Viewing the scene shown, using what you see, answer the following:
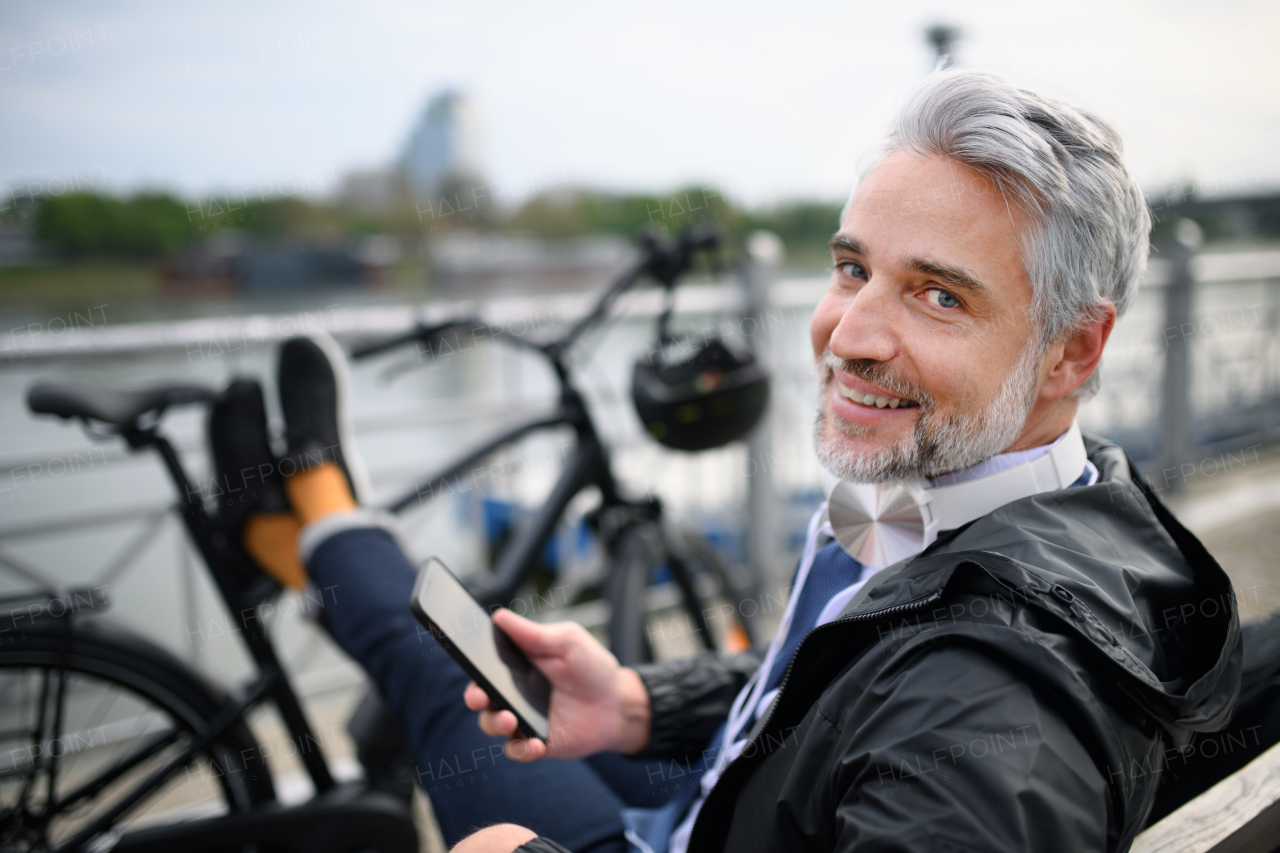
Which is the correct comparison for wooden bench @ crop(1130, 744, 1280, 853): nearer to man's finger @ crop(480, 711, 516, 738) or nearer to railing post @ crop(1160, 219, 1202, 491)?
man's finger @ crop(480, 711, 516, 738)

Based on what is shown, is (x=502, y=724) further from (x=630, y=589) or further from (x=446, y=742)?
(x=630, y=589)

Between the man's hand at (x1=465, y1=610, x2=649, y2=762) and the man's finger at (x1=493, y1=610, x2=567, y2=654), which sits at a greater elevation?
the man's finger at (x1=493, y1=610, x2=567, y2=654)

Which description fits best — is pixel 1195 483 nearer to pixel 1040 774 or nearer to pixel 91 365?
pixel 1040 774

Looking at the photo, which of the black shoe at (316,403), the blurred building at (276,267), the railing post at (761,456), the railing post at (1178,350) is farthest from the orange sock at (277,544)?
the railing post at (1178,350)

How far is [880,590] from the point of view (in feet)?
2.86

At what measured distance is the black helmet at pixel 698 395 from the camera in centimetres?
209

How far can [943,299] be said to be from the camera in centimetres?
91

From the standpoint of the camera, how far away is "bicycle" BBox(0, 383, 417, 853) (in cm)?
147

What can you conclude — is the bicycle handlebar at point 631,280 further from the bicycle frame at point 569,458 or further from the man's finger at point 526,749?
the man's finger at point 526,749

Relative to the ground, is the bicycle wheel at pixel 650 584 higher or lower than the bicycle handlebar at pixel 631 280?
lower

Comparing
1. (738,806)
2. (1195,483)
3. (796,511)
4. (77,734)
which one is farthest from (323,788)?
(1195,483)

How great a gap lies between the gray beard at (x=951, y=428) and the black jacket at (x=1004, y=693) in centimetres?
9

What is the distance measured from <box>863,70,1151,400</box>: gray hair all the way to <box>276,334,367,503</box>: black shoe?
1.39 meters

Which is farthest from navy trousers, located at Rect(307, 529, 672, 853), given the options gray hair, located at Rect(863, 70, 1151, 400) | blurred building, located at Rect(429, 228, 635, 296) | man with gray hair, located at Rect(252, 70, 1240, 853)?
blurred building, located at Rect(429, 228, 635, 296)
